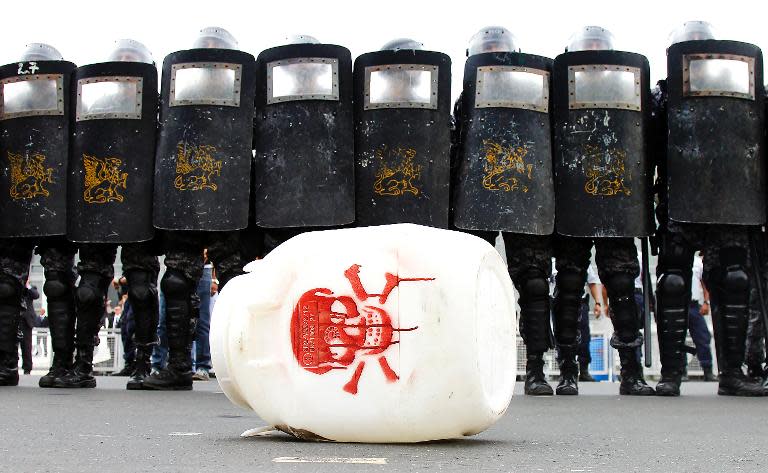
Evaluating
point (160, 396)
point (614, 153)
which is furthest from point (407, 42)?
point (160, 396)

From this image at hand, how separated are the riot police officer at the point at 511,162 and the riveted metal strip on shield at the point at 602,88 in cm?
17

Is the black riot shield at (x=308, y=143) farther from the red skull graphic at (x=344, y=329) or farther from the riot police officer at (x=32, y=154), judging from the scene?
the red skull graphic at (x=344, y=329)

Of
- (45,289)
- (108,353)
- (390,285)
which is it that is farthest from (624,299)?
(108,353)

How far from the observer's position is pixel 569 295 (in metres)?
8.30

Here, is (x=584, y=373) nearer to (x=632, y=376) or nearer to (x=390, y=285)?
(x=632, y=376)

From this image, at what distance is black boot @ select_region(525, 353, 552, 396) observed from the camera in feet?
26.4

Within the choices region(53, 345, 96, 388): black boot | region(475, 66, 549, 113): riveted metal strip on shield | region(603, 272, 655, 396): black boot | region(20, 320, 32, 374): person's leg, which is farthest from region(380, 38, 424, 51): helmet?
region(20, 320, 32, 374): person's leg

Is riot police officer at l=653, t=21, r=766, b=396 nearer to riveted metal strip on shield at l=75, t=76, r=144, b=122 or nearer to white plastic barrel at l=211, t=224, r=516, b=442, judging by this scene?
riveted metal strip on shield at l=75, t=76, r=144, b=122

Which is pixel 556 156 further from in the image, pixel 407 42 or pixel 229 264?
pixel 229 264

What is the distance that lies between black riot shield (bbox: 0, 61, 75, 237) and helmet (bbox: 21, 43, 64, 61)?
16 cm

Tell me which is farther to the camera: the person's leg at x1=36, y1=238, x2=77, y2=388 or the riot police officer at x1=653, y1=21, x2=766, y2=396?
the person's leg at x1=36, y1=238, x2=77, y2=388

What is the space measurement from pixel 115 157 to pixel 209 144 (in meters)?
0.66

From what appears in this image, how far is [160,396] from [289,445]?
143 inches

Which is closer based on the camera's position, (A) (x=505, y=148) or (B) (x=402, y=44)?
(A) (x=505, y=148)
